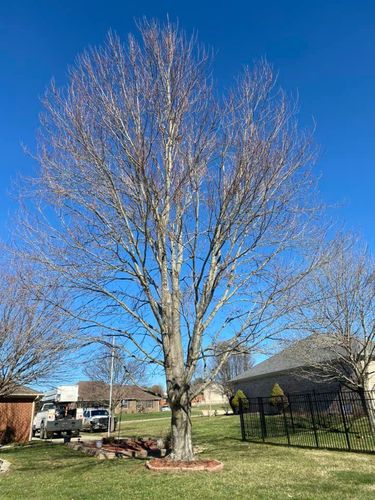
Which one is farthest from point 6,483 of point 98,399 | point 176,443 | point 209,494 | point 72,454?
point 98,399

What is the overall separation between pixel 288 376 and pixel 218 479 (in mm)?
19194

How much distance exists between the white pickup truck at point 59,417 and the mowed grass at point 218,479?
11.4 m

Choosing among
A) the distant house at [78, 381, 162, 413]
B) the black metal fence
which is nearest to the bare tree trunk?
the distant house at [78, 381, 162, 413]

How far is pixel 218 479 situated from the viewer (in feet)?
24.5

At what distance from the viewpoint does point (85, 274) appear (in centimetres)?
969

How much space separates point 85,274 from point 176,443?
437cm

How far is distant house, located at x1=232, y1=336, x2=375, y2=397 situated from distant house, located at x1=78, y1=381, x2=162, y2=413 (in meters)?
6.68

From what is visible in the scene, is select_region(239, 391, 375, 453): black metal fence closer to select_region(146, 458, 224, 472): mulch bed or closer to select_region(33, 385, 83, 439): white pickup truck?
select_region(146, 458, 224, 472): mulch bed

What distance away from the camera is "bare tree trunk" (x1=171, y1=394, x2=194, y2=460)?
894 cm

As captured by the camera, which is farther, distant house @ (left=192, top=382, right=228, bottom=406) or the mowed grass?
distant house @ (left=192, top=382, right=228, bottom=406)

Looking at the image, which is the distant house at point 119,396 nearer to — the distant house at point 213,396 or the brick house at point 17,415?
the brick house at point 17,415

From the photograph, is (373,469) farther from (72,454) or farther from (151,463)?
(72,454)

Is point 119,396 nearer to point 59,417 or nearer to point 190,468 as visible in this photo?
point 59,417

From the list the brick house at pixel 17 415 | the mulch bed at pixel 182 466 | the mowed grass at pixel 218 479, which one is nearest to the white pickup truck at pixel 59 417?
the brick house at pixel 17 415
